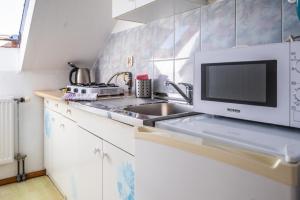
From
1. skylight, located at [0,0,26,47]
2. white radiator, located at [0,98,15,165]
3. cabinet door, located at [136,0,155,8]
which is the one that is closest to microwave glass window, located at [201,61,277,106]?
cabinet door, located at [136,0,155,8]

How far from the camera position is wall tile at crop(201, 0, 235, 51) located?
1323 mm

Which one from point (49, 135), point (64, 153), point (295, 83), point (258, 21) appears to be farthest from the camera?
point (49, 135)

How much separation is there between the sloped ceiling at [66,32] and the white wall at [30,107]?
0.33 feet

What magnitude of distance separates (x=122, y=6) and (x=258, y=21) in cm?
Result: 88

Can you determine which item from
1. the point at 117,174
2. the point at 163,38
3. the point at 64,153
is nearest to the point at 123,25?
the point at 163,38

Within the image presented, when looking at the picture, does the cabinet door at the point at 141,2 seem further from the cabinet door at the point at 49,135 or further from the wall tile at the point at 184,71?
Result: the cabinet door at the point at 49,135

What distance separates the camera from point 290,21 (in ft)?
3.55

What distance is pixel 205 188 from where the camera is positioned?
2.11 feet

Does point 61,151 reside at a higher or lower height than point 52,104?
lower

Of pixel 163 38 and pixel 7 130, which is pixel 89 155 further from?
pixel 7 130

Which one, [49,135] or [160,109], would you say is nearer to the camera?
[160,109]

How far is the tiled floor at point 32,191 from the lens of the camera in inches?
83.4

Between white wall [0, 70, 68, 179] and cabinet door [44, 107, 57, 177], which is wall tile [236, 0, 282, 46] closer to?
cabinet door [44, 107, 57, 177]

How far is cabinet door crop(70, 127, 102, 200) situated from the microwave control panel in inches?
37.7
